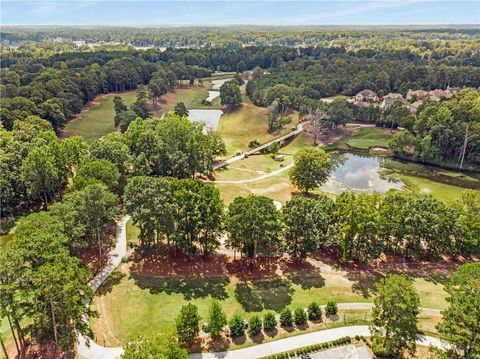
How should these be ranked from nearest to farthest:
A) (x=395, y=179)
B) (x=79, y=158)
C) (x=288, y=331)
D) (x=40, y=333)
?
(x=40, y=333) < (x=288, y=331) < (x=79, y=158) < (x=395, y=179)

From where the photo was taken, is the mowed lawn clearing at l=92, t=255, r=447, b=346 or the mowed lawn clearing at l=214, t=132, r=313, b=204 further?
the mowed lawn clearing at l=214, t=132, r=313, b=204

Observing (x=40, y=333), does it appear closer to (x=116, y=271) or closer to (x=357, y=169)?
(x=116, y=271)

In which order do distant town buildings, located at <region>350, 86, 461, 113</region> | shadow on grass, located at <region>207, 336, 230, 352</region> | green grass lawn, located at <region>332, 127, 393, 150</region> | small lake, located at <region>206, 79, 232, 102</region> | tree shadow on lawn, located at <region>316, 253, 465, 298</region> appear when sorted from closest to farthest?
shadow on grass, located at <region>207, 336, 230, 352</region>
tree shadow on lawn, located at <region>316, 253, 465, 298</region>
green grass lawn, located at <region>332, 127, 393, 150</region>
distant town buildings, located at <region>350, 86, 461, 113</region>
small lake, located at <region>206, 79, 232, 102</region>

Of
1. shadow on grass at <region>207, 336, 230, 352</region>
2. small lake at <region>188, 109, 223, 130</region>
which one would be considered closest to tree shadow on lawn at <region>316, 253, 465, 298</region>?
shadow on grass at <region>207, 336, 230, 352</region>

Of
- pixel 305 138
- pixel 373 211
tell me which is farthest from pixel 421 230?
pixel 305 138

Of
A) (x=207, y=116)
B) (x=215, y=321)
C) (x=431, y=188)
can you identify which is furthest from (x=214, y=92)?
(x=215, y=321)

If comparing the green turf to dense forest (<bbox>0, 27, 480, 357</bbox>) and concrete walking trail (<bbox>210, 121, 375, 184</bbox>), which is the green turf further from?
concrete walking trail (<bbox>210, 121, 375, 184</bbox>)
